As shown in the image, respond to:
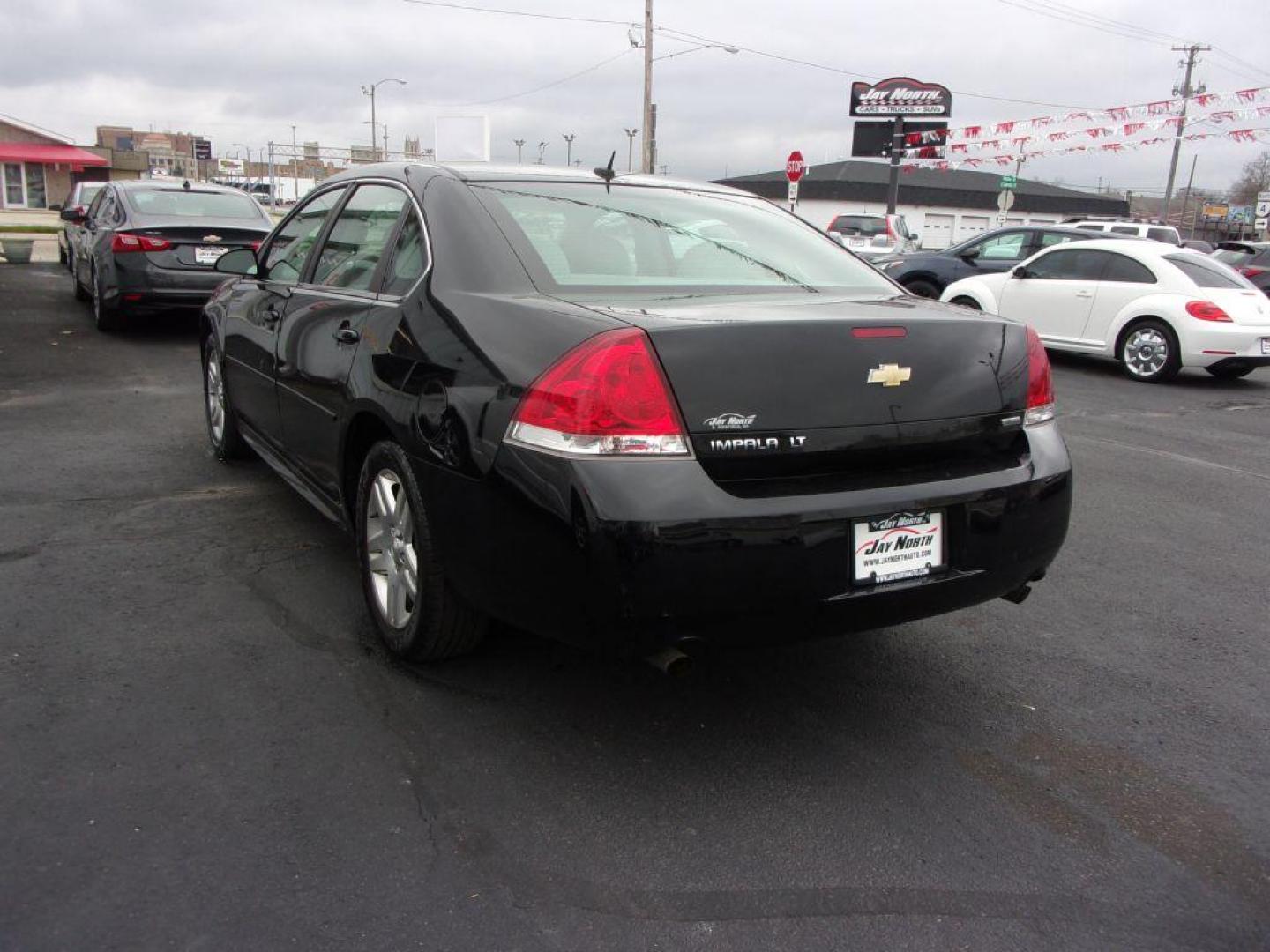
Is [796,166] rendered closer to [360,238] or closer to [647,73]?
[647,73]

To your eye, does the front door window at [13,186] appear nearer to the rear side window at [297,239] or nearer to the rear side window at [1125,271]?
the rear side window at [1125,271]

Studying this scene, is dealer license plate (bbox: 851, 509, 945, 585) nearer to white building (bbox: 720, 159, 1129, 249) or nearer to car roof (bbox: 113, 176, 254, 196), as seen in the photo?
car roof (bbox: 113, 176, 254, 196)

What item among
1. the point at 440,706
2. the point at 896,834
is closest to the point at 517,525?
the point at 440,706

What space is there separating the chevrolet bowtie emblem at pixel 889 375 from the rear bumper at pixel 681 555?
287 mm

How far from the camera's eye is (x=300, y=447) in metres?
4.15

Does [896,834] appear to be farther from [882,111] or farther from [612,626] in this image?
[882,111]

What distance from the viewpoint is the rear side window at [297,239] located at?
14.7 ft

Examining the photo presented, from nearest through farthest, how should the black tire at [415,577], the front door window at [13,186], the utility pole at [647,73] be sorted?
the black tire at [415,577] → the utility pole at [647,73] → the front door window at [13,186]

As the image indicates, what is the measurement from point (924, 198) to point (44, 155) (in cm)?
4704

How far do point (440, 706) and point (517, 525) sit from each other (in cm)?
78

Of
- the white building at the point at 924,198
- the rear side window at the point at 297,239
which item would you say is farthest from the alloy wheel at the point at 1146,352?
the white building at the point at 924,198

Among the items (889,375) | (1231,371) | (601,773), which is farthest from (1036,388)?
(1231,371)

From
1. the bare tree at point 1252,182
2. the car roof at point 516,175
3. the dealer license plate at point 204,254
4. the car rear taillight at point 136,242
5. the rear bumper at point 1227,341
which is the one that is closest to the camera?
the car roof at point 516,175

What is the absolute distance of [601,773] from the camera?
9.16 feet
